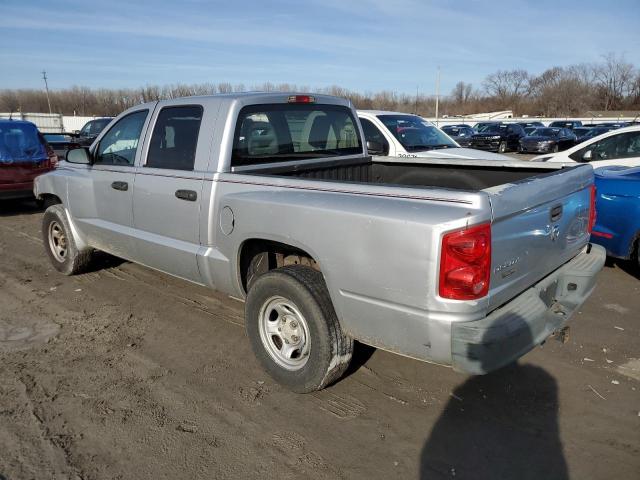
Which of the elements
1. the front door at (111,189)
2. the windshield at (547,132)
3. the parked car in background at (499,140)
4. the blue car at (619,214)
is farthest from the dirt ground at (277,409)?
the windshield at (547,132)

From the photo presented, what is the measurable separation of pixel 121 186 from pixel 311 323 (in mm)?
2536

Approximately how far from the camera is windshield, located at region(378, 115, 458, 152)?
8922mm

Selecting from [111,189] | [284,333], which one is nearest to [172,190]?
[111,189]

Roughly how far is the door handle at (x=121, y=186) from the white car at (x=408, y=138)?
14.4 ft

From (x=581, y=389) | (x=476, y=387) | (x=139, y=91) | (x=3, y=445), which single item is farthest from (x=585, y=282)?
(x=139, y=91)

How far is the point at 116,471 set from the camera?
2.73m

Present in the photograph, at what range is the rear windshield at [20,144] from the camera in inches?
392

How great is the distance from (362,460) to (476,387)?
1.14 meters

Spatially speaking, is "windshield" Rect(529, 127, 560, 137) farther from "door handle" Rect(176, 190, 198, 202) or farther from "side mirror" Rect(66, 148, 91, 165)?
"door handle" Rect(176, 190, 198, 202)

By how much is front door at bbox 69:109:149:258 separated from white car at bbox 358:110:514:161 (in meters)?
4.19

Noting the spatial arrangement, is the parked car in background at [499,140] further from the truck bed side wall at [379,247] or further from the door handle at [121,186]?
the truck bed side wall at [379,247]

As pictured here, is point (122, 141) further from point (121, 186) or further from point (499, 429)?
point (499, 429)

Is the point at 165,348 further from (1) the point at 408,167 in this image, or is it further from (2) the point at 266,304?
(1) the point at 408,167

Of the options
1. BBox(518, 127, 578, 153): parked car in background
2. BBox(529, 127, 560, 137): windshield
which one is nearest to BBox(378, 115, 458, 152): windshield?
BBox(518, 127, 578, 153): parked car in background
